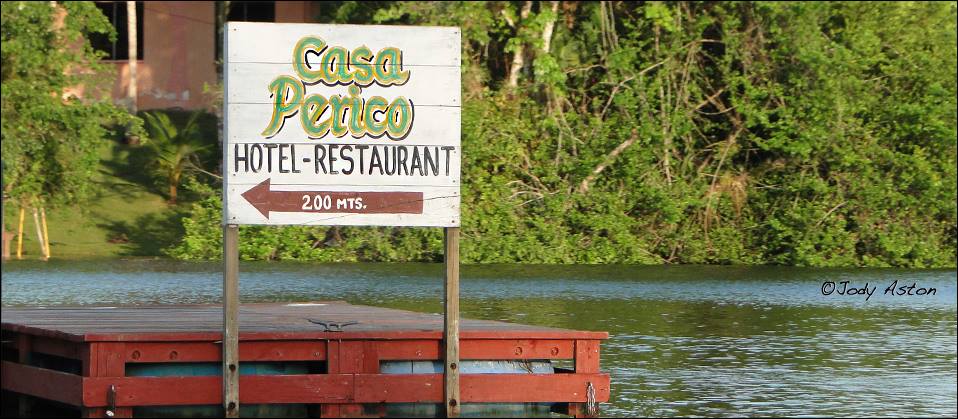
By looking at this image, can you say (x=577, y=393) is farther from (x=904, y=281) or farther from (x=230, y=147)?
(x=904, y=281)

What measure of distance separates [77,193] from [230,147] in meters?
19.9

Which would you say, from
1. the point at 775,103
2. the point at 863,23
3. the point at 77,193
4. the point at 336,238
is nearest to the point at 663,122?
the point at 775,103

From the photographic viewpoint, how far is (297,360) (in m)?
10.7

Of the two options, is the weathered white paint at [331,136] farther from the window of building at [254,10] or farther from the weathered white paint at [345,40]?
the window of building at [254,10]

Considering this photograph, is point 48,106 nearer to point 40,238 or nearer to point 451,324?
point 40,238

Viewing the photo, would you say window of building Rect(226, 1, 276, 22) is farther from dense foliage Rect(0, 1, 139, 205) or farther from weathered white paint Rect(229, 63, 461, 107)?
weathered white paint Rect(229, 63, 461, 107)

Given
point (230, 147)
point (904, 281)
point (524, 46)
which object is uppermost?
point (524, 46)

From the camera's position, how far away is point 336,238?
30.5m

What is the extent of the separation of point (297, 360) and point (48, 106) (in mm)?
18808

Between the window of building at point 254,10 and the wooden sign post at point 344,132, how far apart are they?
3098cm

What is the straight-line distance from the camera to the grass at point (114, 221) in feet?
97.7

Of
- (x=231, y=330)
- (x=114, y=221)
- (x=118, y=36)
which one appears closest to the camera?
(x=231, y=330)

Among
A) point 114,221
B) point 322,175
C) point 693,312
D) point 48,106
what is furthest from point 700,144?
point 322,175

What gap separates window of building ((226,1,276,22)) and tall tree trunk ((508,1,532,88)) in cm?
1028
